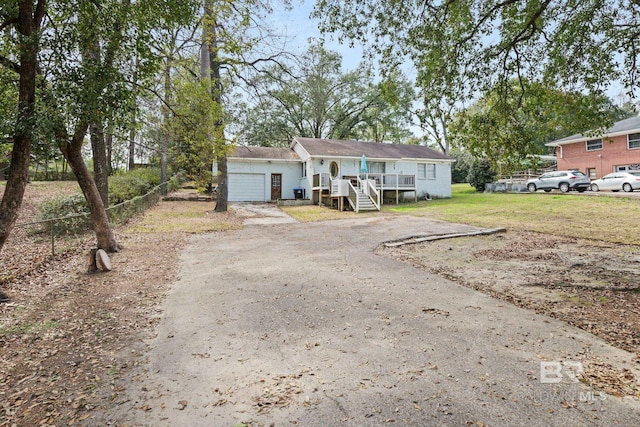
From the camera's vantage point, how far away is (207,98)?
9.39m

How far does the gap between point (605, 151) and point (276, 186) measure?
1027 inches

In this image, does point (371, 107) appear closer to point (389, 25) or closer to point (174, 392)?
point (389, 25)

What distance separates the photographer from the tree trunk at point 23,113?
16.9 feet

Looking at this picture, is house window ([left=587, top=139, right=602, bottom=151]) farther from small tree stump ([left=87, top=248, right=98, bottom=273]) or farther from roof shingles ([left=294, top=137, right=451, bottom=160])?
small tree stump ([left=87, top=248, right=98, bottom=273])

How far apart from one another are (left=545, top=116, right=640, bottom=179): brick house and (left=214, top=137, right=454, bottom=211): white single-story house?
37.9 feet

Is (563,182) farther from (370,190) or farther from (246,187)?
(246,187)

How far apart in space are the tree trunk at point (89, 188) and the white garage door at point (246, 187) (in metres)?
14.7

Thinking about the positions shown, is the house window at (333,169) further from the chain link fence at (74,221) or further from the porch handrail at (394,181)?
the chain link fence at (74,221)

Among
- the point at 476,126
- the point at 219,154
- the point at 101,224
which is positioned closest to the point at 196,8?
the point at 219,154

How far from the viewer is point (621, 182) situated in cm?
2202

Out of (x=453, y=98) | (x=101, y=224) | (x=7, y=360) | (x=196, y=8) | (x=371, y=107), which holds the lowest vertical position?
(x=7, y=360)

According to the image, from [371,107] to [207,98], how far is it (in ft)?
93.3

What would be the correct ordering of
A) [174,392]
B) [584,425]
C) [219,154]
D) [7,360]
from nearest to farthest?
[584,425] → [174,392] → [7,360] → [219,154]

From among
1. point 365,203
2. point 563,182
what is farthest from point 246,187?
point 563,182
